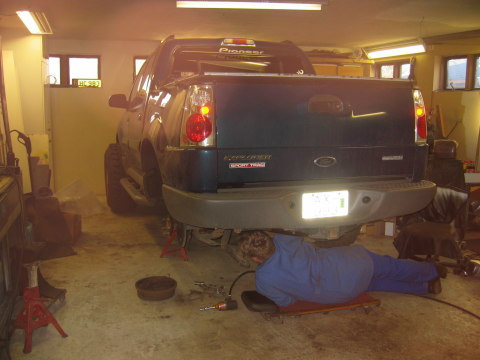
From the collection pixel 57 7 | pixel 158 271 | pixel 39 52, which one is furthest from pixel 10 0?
pixel 158 271

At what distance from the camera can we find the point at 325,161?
2953 millimetres

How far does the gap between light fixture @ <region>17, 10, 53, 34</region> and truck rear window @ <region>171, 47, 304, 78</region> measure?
109 inches

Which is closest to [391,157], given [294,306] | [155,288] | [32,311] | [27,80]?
[294,306]

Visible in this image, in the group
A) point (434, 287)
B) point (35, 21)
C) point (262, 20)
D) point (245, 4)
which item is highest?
point (262, 20)

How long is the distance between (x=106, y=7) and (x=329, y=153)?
513cm

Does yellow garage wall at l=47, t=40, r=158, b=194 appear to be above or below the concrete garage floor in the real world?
above

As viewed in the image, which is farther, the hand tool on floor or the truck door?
the truck door

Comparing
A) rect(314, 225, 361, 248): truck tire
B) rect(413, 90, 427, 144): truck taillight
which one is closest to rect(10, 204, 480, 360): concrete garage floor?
rect(314, 225, 361, 248): truck tire

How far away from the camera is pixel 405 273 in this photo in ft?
10.6

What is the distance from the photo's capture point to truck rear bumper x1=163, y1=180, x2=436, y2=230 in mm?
2664

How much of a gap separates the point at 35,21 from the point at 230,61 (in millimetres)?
3503

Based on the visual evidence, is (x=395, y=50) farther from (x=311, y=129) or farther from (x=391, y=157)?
(x=311, y=129)

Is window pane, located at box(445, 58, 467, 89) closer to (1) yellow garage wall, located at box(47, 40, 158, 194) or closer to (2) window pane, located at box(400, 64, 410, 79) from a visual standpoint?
(2) window pane, located at box(400, 64, 410, 79)

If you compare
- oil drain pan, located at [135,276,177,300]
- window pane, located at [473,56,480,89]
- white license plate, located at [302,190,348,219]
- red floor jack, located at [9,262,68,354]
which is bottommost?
oil drain pan, located at [135,276,177,300]
